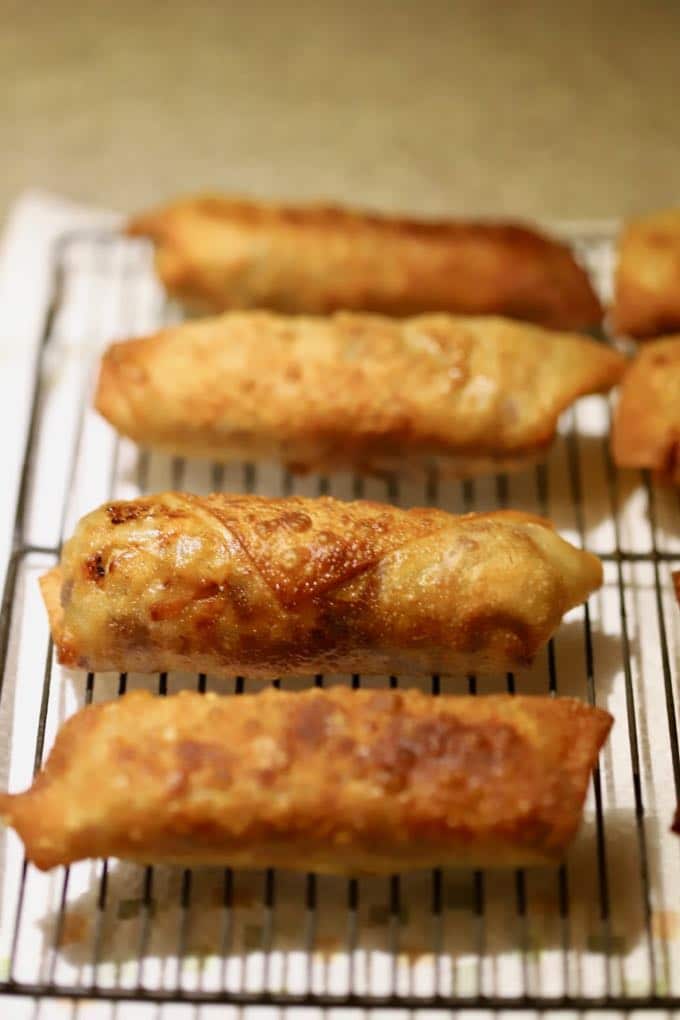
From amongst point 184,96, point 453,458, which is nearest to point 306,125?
point 184,96

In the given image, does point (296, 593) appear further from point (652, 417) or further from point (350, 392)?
point (652, 417)

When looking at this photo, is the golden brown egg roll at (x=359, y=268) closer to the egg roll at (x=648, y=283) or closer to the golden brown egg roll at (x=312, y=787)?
the egg roll at (x=648, y=283)

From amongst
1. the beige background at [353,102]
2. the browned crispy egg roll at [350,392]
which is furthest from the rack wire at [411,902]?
the beige background at [353,102]

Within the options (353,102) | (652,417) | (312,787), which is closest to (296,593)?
(312,787)

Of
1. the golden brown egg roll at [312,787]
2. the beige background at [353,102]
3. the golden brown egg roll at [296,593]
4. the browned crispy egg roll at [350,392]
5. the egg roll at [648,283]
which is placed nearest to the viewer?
the golden brown egg roll at [312,787]

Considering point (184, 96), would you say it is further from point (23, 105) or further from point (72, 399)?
point (72, 399)
